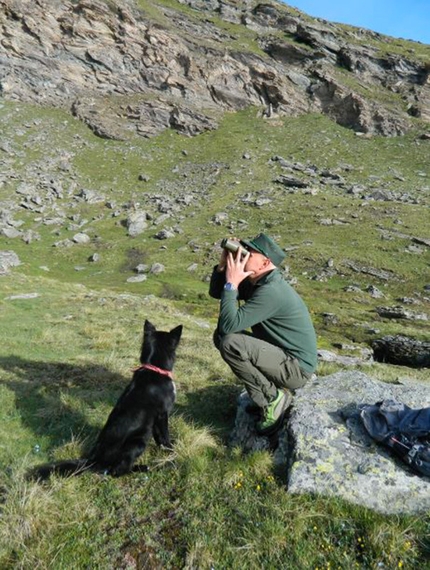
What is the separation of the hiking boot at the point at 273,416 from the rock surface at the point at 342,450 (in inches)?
4.4

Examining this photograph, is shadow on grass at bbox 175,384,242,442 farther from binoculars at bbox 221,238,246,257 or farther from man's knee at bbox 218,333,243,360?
binoculars at bbox 221,238,246,257

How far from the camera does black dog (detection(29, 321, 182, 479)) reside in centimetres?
458

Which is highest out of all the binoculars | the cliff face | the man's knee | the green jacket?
the cliff face

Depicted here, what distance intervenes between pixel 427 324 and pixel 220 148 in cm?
5534

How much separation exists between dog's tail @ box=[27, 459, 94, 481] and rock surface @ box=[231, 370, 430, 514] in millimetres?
2015

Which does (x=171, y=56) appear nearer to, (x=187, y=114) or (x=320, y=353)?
(x=187, y=114)

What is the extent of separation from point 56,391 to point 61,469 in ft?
Answer: 11.5

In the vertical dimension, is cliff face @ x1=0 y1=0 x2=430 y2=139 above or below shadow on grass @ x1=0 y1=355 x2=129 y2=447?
above

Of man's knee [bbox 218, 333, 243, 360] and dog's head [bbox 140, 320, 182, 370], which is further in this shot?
dog's head [bbox 140, 320, 182, 370]

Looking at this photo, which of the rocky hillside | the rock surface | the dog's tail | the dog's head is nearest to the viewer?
the rock surface

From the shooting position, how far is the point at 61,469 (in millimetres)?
4520

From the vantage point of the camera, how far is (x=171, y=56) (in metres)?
84.2

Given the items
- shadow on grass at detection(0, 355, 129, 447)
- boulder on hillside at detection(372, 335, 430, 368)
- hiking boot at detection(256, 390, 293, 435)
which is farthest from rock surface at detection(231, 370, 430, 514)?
boulder on hillside at detection(372, 335, 430, 368)

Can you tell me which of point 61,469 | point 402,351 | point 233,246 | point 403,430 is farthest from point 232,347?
point 402,351
